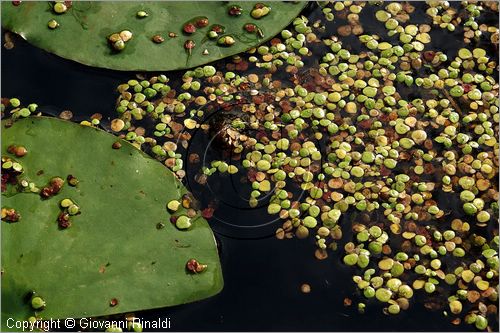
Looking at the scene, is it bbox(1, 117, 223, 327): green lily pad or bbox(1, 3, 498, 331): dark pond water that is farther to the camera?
bbox(1, 3, 498, 331): dark pond water

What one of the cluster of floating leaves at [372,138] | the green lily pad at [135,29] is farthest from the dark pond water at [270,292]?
A: the green lily pad at [135,29]

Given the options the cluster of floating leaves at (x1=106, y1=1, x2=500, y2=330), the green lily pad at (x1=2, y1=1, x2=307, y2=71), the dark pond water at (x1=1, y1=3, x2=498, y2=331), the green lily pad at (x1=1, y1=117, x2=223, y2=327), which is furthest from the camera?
the green lily pad at (x1=2, y1=1, x2=307, y2=71)

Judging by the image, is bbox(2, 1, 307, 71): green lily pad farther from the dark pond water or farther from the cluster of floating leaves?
the dark pond water

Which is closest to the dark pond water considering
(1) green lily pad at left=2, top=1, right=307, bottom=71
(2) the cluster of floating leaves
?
(2) the cluster of floating leaves

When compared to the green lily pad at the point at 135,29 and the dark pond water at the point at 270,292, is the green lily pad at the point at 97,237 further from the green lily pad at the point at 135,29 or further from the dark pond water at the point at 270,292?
the green lily pad at the point at 135,29

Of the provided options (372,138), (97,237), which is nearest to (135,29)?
(97,237)

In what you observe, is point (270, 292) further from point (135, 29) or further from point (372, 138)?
point (135, 29)
